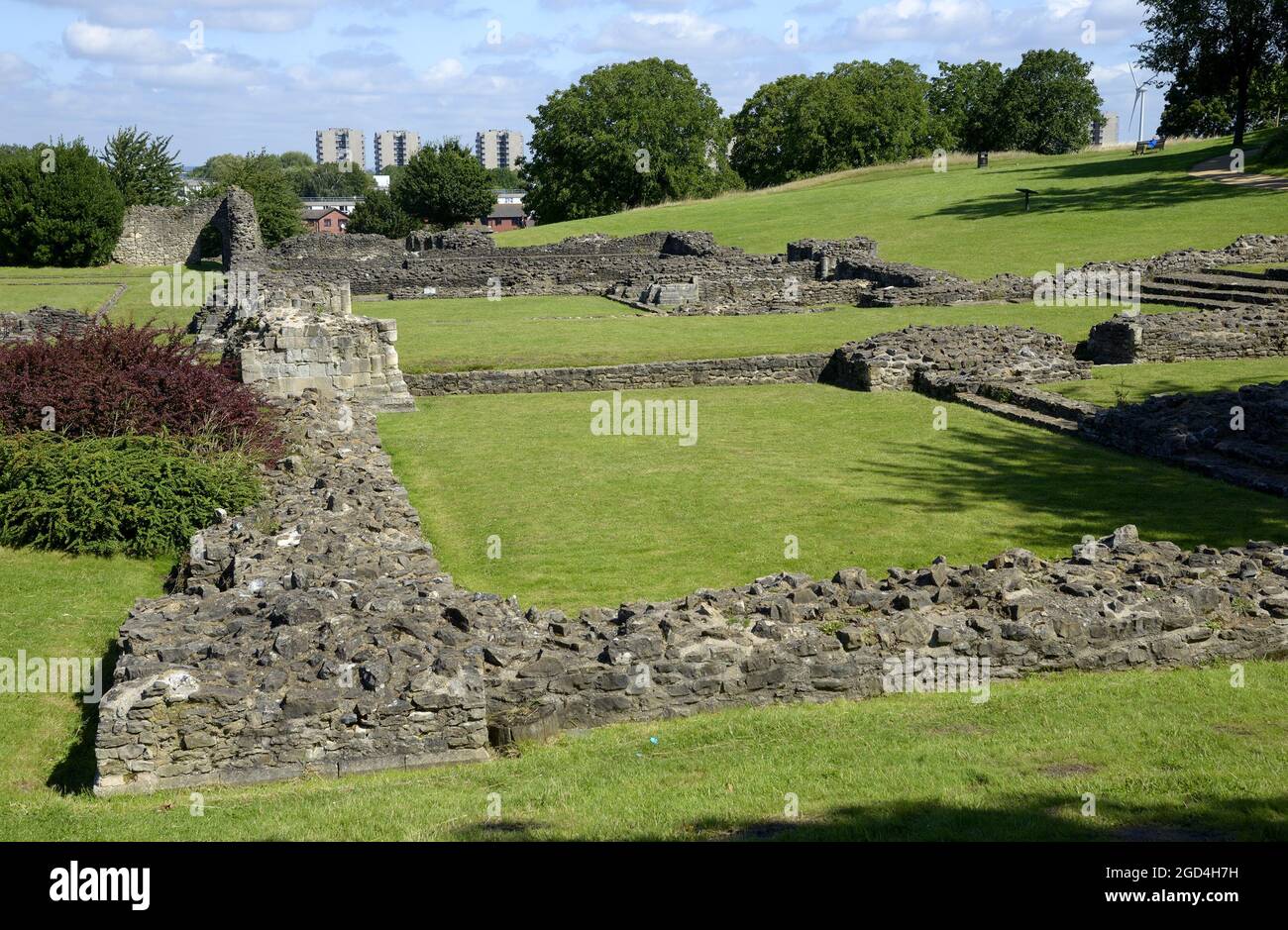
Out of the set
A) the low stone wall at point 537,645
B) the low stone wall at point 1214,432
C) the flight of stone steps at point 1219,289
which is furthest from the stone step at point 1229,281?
the low stone wall at point 537,645

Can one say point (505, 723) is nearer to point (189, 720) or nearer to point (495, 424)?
point (189, 720)

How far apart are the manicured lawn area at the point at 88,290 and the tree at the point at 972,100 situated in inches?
2703

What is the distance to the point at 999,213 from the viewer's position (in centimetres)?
4484

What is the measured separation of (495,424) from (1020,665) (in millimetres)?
12116

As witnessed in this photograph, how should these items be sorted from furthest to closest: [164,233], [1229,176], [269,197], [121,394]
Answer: [269,197] → [164,233] → [1229,176] → [121,394]

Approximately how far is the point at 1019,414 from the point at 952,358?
338 cm

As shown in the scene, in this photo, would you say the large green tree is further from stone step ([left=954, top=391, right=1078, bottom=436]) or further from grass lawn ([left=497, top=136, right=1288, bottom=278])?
stone step ([left=954, top=391, right=1078, bottom=436])

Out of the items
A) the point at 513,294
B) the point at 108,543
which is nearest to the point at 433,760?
the point at 108,543

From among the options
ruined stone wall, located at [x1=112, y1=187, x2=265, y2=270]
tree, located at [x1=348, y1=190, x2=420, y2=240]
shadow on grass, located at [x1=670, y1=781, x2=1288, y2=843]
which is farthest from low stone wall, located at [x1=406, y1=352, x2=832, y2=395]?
tree, located at [x1=348, y1=190, x2=420, y2=240]

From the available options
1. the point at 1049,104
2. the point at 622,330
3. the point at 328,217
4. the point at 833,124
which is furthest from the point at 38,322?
the point at 328,217

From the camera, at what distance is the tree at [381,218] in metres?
77.5

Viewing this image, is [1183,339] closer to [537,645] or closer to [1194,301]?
[1194,301]

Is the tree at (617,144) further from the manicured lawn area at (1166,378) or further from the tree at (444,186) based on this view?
the manicured lawn area at (1166,378)

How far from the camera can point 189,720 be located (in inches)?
275
